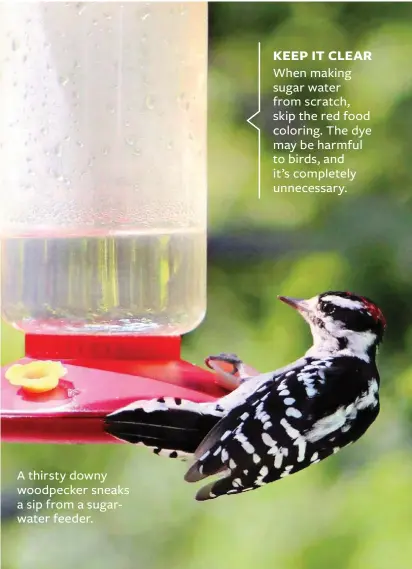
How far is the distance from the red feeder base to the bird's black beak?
140mm

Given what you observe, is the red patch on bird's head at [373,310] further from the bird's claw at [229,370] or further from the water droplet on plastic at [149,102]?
the water droplet on plastic at [149,102]

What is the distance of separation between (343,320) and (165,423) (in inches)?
10.1

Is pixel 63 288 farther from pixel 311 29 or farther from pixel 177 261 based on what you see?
pixel 311 29

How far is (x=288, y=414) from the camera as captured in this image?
83cm

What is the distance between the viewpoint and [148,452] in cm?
88

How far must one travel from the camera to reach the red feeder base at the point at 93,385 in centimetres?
75

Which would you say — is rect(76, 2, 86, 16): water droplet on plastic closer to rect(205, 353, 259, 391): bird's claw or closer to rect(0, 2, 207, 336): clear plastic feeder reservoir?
rect(0, 2, 207, 336): clear plastic feeder reservoir

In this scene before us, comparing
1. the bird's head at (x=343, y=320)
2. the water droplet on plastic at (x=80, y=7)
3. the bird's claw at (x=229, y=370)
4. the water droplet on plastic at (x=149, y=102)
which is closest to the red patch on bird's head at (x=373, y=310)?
the bird's head at (x=343, y=320)

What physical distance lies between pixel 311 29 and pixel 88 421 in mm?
568

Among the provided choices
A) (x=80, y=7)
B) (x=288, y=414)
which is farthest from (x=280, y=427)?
(x=80, y=7)

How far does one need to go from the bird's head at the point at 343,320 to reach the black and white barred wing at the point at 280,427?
4cm

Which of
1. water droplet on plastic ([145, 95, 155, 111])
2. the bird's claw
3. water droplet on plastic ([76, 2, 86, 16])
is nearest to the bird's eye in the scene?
the bird's claw

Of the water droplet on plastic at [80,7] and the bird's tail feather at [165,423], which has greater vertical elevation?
the water droplet on plastic at [80,7]

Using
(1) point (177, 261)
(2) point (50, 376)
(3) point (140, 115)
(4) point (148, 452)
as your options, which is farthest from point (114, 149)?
(4) point (148, 452)
